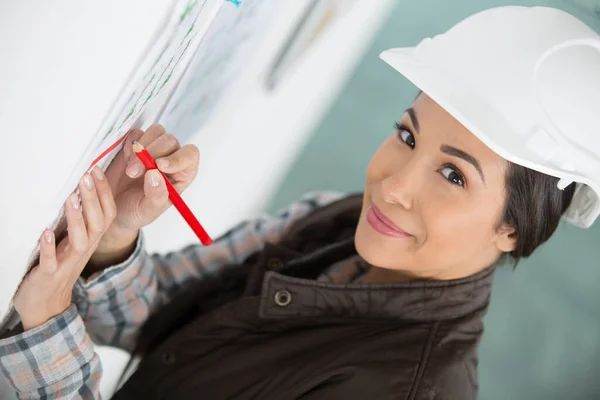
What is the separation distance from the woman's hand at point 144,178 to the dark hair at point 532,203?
0.43 meters

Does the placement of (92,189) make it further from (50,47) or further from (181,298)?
(181,298)

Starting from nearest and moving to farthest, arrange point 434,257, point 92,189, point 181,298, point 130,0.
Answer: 1. point 130,0
2. point 92,189
3. point 434,257
4. point 181,298

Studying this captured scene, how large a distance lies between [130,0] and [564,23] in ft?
1.94

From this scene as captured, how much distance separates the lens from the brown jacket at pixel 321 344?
2.75 ft

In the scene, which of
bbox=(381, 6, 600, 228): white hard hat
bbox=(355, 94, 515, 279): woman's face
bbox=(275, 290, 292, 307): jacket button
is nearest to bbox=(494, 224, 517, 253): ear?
bbox=(355, 94, 515, 279): woman's face

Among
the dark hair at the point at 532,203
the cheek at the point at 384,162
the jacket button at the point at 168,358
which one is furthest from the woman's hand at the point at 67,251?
the dark hair at the point at 532,203

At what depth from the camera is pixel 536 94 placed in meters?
0.76

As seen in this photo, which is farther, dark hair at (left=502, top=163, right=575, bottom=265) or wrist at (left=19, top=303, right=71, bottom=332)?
dark hair at (left=502, top=163, right=575, bottom=265)

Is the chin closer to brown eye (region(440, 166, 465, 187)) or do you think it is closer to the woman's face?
the woman's face

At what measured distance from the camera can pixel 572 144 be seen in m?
0.77

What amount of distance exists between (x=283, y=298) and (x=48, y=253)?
0.42m

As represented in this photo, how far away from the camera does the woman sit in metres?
0.69

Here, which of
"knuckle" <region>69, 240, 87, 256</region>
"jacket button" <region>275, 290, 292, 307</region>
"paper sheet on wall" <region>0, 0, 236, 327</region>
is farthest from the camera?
"jacket button" <region>275, 290, 292, 307</region>

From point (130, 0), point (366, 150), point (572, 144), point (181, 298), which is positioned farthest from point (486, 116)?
point (366, 150)
